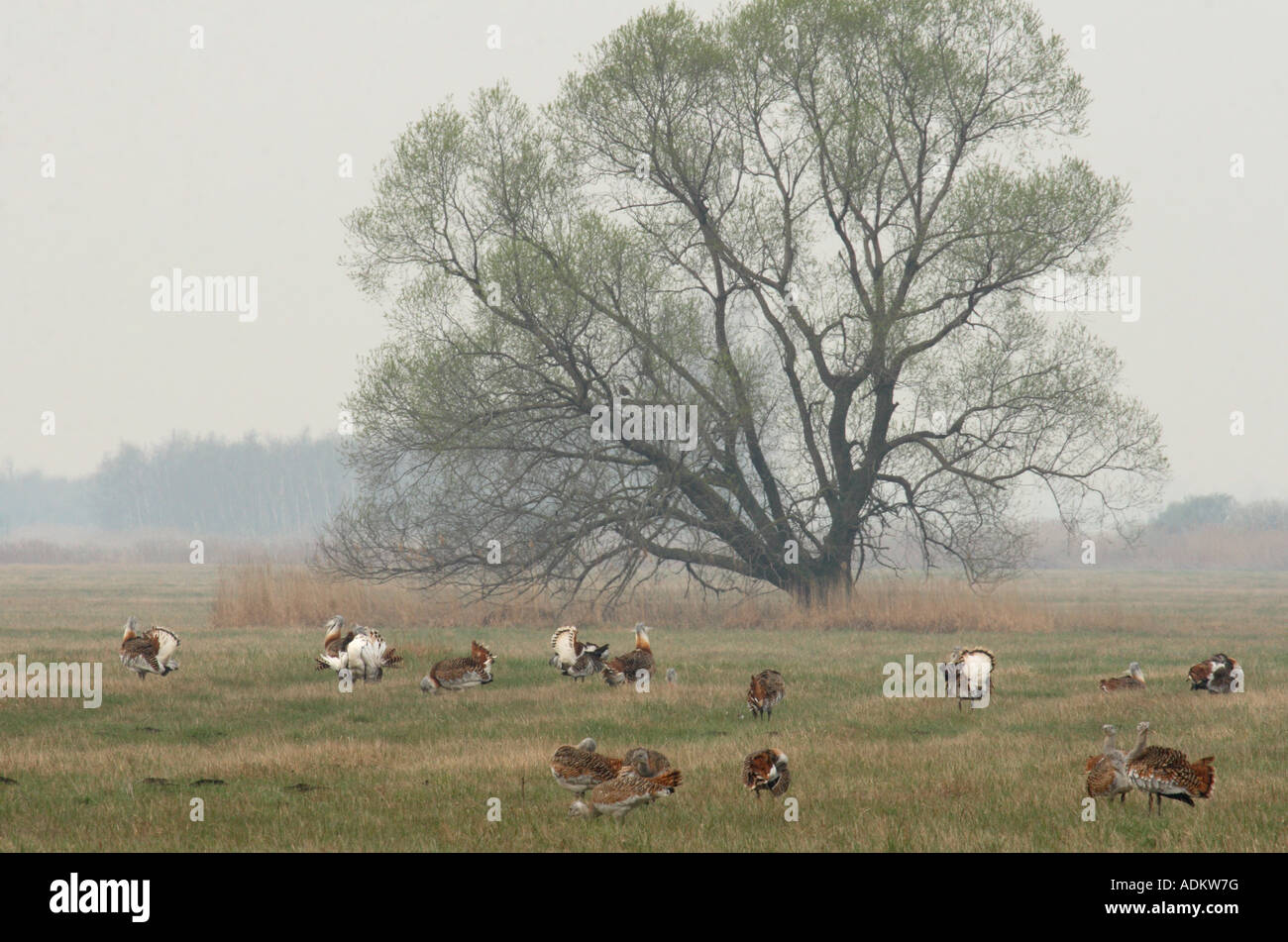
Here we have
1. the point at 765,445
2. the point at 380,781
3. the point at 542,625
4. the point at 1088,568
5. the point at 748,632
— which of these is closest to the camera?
→ the point at 380,781

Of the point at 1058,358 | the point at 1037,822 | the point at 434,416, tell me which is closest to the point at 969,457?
the point at 1058,358

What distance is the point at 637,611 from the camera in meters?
36.1

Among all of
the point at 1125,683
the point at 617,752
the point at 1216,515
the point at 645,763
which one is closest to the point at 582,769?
the point at 645,763

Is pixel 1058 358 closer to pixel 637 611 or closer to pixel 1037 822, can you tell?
pixel 637 611

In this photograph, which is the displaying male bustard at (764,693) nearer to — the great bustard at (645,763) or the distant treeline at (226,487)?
the great bustard at (645,763)

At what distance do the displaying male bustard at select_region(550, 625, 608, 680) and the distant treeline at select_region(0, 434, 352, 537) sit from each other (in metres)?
144

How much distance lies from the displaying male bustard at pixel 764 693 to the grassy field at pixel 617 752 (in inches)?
13.3

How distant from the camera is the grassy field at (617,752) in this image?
33.5 feet

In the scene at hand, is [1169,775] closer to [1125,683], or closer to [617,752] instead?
[617,752]

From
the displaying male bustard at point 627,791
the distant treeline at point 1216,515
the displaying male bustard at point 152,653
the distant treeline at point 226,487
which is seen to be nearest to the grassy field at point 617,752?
the displaying male bustard at point 627,791

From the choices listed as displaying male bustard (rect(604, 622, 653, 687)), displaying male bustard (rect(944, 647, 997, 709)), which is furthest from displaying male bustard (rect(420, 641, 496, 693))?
displaying male bustard (rect(944, 647, 997, 709))

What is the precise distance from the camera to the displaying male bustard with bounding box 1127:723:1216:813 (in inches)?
426

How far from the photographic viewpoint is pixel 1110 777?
11289 mm

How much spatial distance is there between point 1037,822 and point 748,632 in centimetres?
2093
